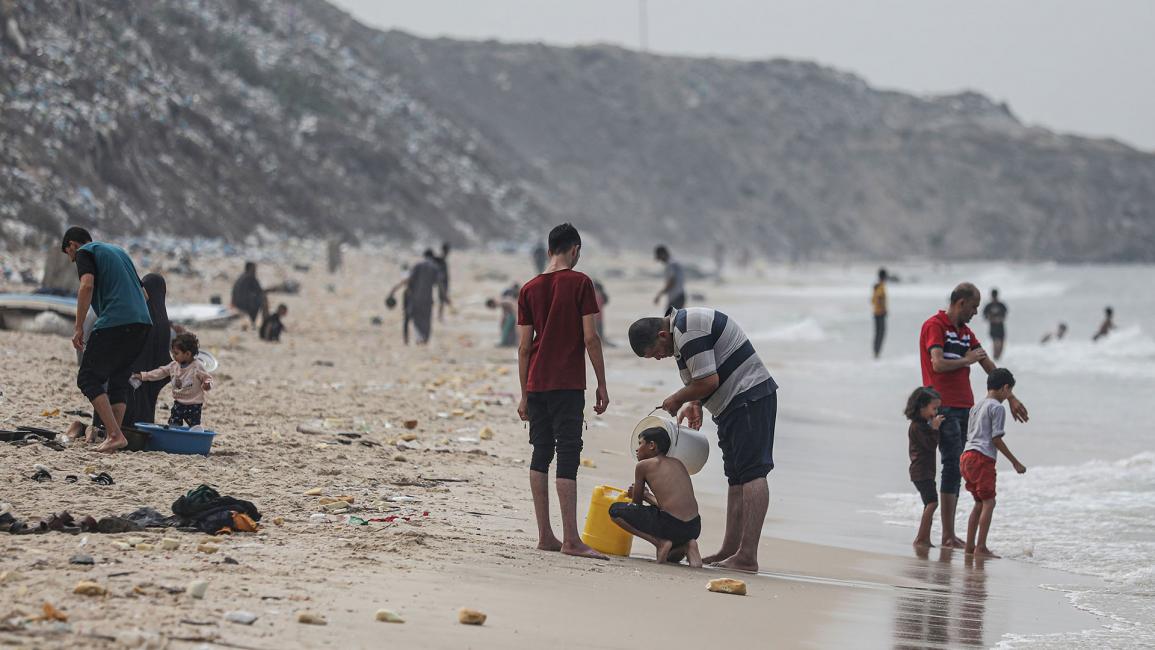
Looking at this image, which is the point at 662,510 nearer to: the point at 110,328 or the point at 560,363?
the point at 560,363

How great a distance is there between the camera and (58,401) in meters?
8.80

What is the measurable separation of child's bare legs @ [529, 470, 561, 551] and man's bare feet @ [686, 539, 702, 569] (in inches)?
26.2

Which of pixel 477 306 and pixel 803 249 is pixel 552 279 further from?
pixel 803 249

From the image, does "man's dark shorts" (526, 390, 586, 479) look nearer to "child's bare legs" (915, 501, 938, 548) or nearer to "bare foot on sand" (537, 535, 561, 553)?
"bare foot on sand" (537, 535, 561, 553)

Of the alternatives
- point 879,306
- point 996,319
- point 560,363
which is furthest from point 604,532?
point 996,319

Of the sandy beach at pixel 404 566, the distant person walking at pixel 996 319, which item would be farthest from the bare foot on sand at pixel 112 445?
the distant person walking at pixel 996 319

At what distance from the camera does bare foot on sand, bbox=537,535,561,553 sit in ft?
20.0

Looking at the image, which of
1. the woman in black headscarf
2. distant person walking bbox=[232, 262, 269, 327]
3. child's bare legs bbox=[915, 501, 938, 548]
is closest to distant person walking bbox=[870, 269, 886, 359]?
distant person walking bbox=[232, 262, 269, 327]

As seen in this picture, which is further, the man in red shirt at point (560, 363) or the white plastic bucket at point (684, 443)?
the white plastic bucket at point (684, 443)

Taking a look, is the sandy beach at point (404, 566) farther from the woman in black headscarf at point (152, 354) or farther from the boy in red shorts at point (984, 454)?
the woman in black headscarf at point (152, 354)

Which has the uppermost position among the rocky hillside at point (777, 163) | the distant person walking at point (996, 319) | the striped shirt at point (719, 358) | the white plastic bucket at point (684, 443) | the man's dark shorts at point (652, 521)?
the rocky hillside at point (777, 163)

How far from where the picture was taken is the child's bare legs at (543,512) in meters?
6.11

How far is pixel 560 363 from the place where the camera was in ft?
19.7

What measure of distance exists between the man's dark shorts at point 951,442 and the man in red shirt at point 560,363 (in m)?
2.63
